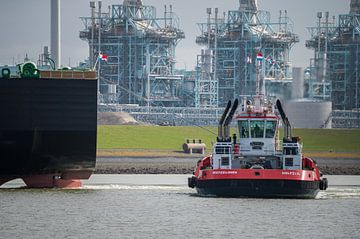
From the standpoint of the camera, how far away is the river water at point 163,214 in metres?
54.4

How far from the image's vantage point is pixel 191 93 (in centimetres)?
17262

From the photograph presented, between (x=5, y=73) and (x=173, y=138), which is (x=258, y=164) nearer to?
(x=5, y=73)

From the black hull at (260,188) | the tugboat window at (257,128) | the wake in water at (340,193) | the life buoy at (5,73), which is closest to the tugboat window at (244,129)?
the tugboat window at (257,128)

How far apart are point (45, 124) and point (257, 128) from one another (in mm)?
10956

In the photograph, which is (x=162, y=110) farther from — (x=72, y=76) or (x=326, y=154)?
(x=72, y=76)

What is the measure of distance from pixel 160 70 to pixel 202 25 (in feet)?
34.8

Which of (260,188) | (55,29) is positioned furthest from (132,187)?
(55,29)

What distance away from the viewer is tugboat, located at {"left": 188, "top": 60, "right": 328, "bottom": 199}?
68875mm

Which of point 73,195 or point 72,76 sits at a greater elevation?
point 72,76

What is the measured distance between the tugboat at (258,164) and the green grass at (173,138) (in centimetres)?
4242

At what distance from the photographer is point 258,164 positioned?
236 feet

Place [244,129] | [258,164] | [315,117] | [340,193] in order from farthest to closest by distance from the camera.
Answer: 1. [315,117]
2. [340,193]
3. [244,129]
4. [258,164]

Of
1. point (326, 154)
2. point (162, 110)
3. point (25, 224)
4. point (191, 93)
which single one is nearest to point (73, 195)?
point (25, 224)

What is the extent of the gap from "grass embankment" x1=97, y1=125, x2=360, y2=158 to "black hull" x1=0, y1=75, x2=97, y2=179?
37.4 m
